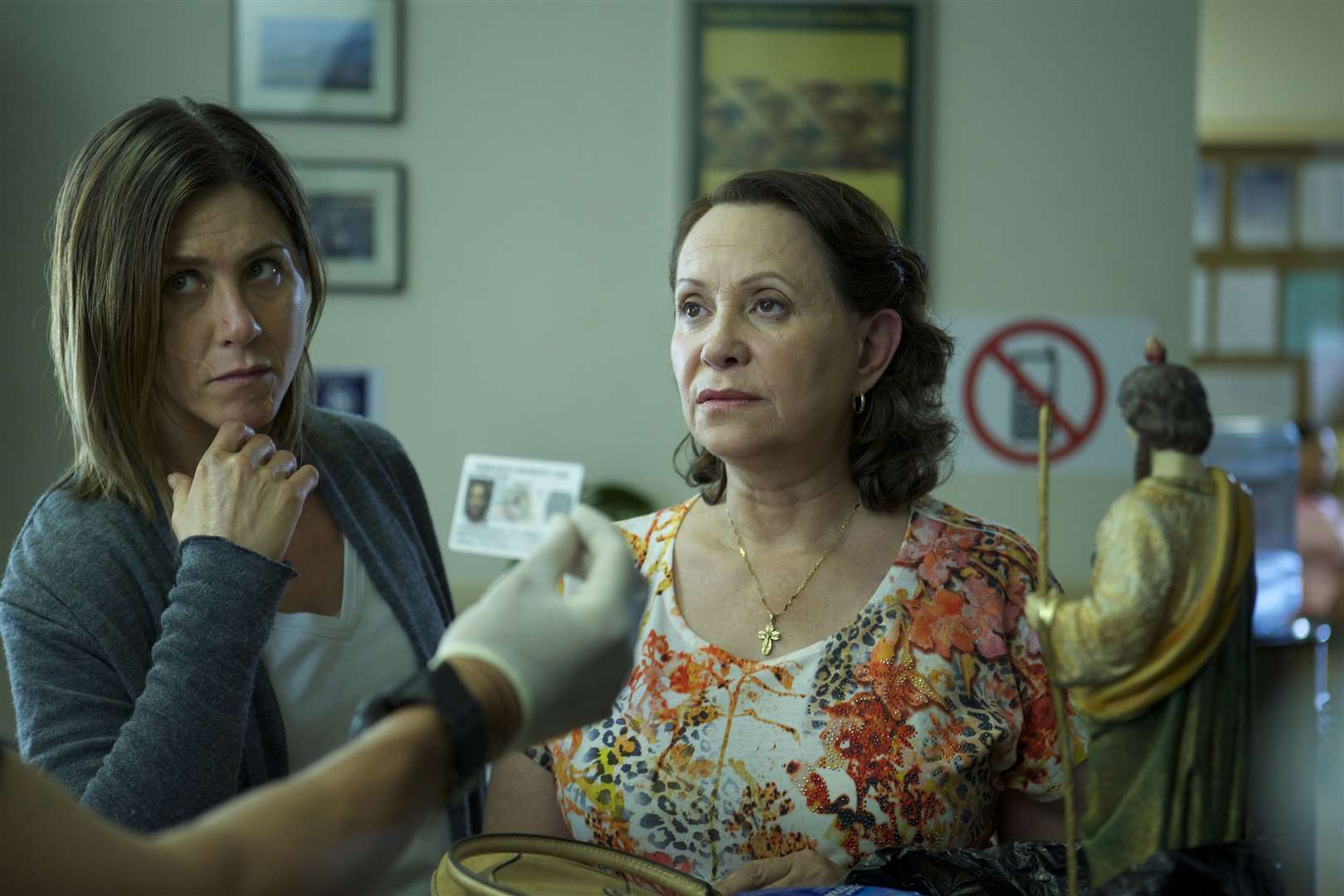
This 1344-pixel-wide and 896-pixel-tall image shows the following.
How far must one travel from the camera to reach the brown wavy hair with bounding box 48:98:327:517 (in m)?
1.27

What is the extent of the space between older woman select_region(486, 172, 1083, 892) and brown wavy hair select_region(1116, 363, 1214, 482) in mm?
539

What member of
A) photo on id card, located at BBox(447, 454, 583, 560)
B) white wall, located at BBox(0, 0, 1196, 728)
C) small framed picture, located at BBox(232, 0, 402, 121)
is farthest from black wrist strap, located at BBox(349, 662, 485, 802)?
small framed picture, located at BBox(232, 0, 402, 121)

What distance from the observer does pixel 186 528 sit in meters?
1.23

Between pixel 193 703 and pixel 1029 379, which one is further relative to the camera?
pixel 1029 379

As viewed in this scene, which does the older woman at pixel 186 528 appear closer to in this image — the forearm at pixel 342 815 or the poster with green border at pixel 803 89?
the forearm at pixel 342 815

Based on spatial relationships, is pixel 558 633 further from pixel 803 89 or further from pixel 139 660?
pixel 803 89

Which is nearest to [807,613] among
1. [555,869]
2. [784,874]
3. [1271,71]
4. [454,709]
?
[784,874]

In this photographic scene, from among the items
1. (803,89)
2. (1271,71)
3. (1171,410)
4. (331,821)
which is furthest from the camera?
(1271,71)

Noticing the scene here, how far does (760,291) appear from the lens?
1.42 m

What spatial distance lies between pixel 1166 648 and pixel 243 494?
0.87m

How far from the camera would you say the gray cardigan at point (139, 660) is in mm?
1114

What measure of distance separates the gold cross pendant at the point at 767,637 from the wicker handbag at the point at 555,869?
378 mm

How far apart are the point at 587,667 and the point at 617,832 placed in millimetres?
601

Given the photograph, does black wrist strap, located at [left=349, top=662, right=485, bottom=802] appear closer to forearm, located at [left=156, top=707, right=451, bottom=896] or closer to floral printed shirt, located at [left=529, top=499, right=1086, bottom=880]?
forearm, located at [left=156, top=707, right=451, bottom=896]
